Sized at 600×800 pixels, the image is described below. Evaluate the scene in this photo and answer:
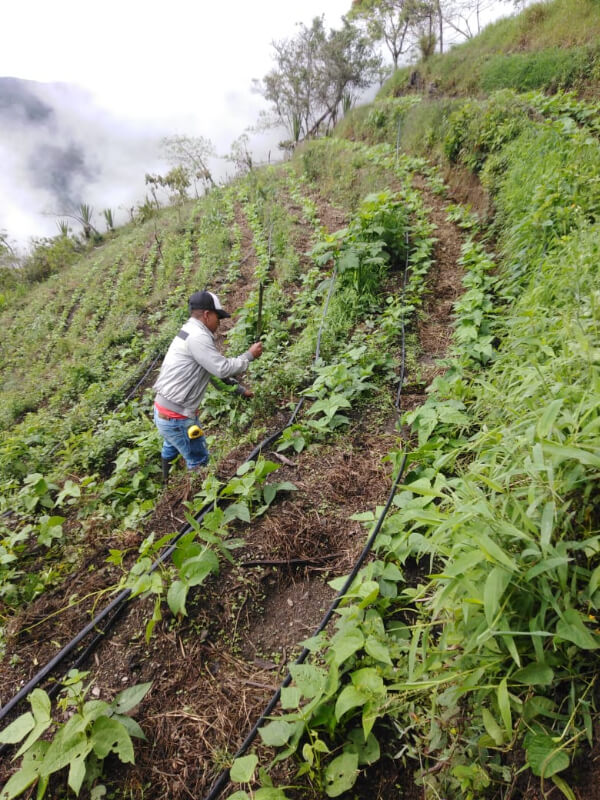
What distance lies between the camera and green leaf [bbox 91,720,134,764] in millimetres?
1443

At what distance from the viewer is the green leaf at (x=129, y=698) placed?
62.7 inches

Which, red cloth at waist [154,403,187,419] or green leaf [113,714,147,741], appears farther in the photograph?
red cloth at waist [154,403,187,419]

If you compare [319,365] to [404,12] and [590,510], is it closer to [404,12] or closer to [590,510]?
[590,510]

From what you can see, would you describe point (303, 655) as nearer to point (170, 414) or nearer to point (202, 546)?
point (202, 546)

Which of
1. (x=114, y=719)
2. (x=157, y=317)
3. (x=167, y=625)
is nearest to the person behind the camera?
(x=114, y=719)

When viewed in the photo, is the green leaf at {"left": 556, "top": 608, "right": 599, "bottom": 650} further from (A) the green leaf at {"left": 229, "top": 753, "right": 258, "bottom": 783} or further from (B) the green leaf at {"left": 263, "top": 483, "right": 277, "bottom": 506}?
(B) the green leaf at {"left": 263, "top": 483, "right": 277, "bottom": 506}

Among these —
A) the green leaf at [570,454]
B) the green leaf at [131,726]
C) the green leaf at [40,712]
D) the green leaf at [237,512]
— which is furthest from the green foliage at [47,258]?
the green leaf at [570,454]

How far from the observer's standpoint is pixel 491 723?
1.14 m

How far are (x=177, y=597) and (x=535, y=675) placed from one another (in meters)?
1.48

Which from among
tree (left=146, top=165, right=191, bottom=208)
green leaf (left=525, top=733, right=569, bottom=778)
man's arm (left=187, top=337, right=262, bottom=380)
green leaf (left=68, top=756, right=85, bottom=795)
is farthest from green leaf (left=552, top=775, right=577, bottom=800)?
tree (left=146, top=165, right=191, bottom=208)

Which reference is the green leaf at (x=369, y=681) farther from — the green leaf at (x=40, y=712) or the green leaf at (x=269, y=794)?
the green leaf at (x=40, y=712)

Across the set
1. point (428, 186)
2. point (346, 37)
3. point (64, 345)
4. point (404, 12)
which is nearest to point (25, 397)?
point (64, 345)

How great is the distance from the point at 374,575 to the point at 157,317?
8333 mm

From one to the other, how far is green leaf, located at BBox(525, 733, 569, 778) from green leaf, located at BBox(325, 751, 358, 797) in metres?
0.58
